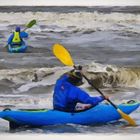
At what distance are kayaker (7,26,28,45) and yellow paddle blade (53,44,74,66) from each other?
14cm

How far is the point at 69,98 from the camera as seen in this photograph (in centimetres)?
209

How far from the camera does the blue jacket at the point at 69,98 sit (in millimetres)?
2084

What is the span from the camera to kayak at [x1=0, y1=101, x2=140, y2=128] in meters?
2.08

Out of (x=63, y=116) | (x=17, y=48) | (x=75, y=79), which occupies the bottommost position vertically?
(x=63, y=116)

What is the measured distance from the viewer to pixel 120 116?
2082mm

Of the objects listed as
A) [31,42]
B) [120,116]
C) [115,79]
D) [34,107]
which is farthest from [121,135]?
[31,42]

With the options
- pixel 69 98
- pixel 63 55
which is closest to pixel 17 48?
pixel 63 55

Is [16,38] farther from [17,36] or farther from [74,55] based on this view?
[74,55]

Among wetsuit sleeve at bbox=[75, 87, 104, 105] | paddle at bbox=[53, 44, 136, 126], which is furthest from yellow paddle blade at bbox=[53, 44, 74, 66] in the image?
wetsuit sleeve at bbox=[75, 87, 104, 105]

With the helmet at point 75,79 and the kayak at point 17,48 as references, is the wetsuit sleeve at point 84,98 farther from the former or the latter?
the kayak at point 17,48

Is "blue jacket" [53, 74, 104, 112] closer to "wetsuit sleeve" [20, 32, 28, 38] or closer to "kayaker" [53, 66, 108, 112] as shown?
"kayaker" [53, 66, 108, 112]

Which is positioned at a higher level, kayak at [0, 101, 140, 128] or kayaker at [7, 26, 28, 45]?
kayaker at [7, 26, 28, 45]

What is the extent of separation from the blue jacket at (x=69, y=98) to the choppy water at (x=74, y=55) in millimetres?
28

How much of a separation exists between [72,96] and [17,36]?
13.3 inches
